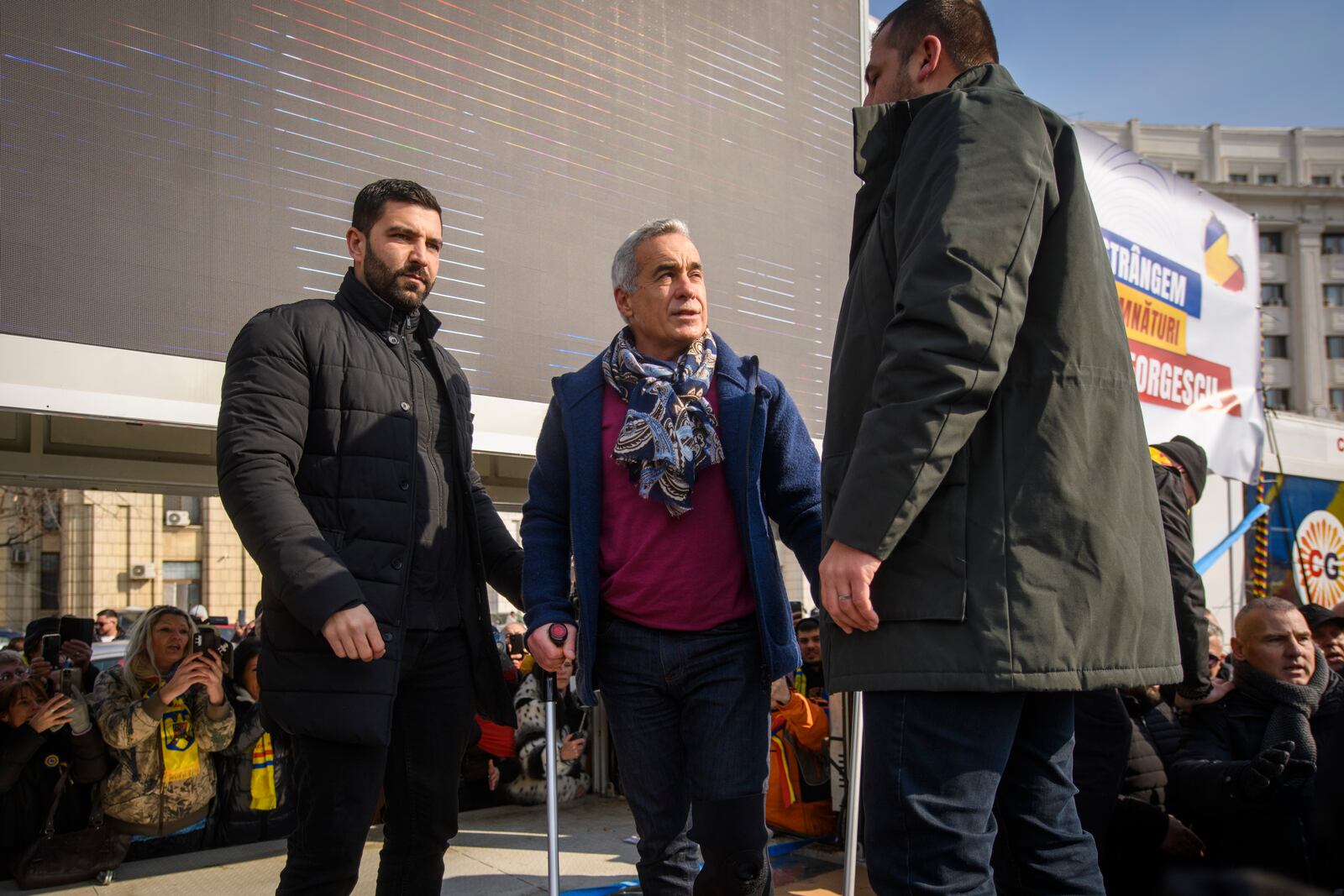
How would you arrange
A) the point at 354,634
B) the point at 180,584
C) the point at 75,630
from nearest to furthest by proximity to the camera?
the point at 354,634
the point at 75,630
the point at 180,584

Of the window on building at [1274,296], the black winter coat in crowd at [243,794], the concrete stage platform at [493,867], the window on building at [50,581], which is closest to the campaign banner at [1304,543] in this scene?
the concrete stage platform at [493,867]

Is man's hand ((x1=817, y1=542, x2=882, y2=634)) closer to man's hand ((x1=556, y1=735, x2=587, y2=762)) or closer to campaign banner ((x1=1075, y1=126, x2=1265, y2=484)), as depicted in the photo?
man's hand ((x1=556, y1=735, x2=587, y2=762))

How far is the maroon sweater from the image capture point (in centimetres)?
214

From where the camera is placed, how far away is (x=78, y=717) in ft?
13.7

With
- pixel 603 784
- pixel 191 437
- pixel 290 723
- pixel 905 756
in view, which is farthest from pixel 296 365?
pixel 603 784

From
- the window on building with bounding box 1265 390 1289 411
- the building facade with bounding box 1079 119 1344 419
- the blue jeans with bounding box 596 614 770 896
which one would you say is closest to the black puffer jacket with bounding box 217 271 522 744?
the blue jeans with bounding box 596 614 770 896

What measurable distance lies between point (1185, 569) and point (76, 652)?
6629 mm

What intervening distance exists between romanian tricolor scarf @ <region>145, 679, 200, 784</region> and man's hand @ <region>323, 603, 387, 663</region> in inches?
113

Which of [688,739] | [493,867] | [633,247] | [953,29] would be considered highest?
[953,29]

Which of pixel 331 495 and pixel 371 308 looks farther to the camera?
pixel 371 308

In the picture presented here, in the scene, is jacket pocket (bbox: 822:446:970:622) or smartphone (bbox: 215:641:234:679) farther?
smartphone (bbox: 215:641:234:679)

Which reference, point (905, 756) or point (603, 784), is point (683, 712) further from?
point (603, 784)

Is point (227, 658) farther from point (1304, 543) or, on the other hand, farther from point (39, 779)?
point (1304, 543)

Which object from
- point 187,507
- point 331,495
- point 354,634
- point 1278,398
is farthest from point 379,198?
point 1278,398
